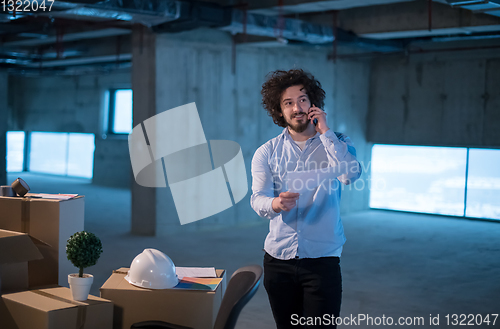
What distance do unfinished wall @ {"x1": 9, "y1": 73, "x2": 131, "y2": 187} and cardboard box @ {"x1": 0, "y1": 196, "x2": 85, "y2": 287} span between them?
901cm

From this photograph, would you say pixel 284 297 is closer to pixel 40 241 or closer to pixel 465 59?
pixel 40 241

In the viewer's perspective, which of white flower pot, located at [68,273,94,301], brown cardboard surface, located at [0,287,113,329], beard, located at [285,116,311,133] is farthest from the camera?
white flower pot, located at [68,273,94,301]

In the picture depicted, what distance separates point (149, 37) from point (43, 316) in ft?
16.7

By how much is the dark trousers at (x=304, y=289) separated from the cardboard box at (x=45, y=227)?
118cm

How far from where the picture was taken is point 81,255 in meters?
2.13

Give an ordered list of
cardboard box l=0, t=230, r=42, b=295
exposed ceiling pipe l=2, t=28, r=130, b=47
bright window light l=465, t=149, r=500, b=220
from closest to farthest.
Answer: cardboard box l=0, t=230, r=42, b=295 < exposed ceiling pipe l=2, t=28, r=130, b=47 < bright window light l=465, t=149, r=500, b=220

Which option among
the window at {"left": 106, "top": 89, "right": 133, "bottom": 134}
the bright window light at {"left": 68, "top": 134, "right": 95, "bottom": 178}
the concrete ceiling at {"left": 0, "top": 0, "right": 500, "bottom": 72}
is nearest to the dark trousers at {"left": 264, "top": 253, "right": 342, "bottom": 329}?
the concrete ceiling at {"left": 0, "top": 0, "right": 500, "bottom": 72}

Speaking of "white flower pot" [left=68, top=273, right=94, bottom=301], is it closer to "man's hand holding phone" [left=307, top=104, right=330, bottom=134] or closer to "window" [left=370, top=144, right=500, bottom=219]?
"man's hand holding phone" [left=307, top=104, right=330, bottom=134]

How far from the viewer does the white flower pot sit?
218 centimetres

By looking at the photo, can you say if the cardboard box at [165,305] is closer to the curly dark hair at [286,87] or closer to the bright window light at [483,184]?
the curly dark hair at [286,87]

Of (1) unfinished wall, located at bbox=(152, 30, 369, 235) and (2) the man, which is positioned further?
(1) unfinished wall, located at bbox=(152, 30, 369, 235)

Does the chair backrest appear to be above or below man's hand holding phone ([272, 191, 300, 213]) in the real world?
below

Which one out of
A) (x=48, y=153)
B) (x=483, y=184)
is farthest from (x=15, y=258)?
(x=48, y=153)

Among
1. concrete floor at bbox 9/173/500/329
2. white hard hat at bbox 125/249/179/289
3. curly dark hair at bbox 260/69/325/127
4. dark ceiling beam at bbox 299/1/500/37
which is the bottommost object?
concrete floor at bbox 9/173/500/329
